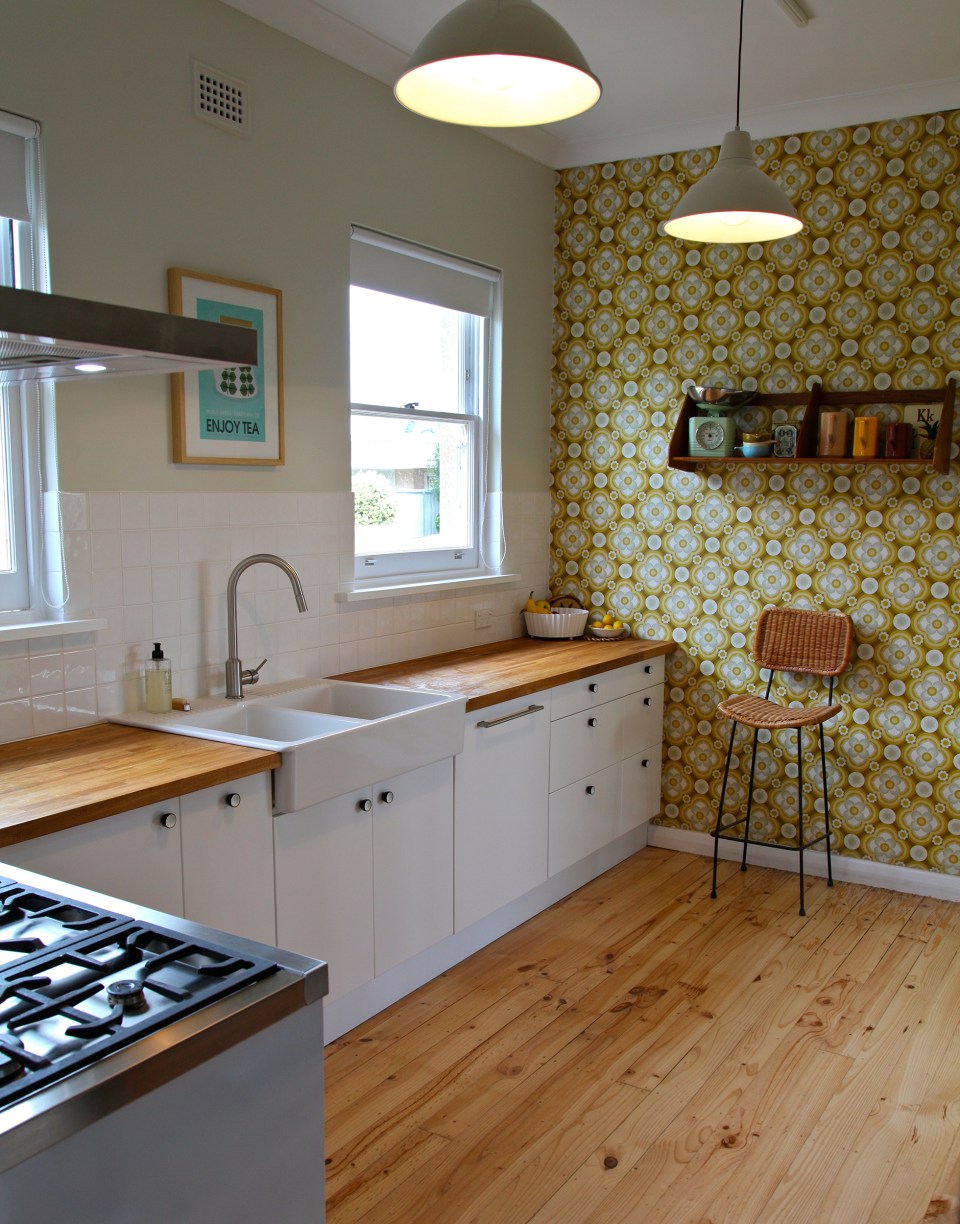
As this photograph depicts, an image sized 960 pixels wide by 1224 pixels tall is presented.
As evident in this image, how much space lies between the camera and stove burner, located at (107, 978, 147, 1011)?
4.17 feet

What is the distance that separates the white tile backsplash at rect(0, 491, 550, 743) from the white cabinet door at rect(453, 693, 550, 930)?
579 millimetres

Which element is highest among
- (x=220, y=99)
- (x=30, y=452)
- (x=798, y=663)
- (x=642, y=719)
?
(x=220, y=99)

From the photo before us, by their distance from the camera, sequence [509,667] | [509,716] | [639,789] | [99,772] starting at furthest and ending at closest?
[639,789] → [509,667] → [509,716] → [99,772]

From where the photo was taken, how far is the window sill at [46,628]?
2607mm

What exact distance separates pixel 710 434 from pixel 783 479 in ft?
1.13

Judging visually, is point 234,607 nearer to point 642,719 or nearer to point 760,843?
point 642,719

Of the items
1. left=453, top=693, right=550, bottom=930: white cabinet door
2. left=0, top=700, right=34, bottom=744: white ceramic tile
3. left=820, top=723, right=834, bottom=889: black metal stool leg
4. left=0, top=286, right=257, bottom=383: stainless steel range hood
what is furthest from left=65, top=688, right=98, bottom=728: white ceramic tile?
left=820, top=723, right=834, bottom=889: black metal stool leg

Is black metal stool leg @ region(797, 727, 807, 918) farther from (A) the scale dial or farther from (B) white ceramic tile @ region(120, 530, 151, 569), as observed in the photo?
(B) white ceramic tile @ region(120, 530, 151, 569)

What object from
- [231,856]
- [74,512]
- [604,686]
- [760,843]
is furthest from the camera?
[760,843]

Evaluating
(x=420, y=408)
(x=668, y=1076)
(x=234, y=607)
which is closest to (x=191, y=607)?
(x=234, y=607)

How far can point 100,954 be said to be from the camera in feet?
4.66

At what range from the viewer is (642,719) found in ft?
14.8

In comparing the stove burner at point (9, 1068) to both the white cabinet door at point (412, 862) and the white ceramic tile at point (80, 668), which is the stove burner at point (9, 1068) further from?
the white cabinet door at point (412, 862)

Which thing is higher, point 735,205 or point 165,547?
point 735,205
